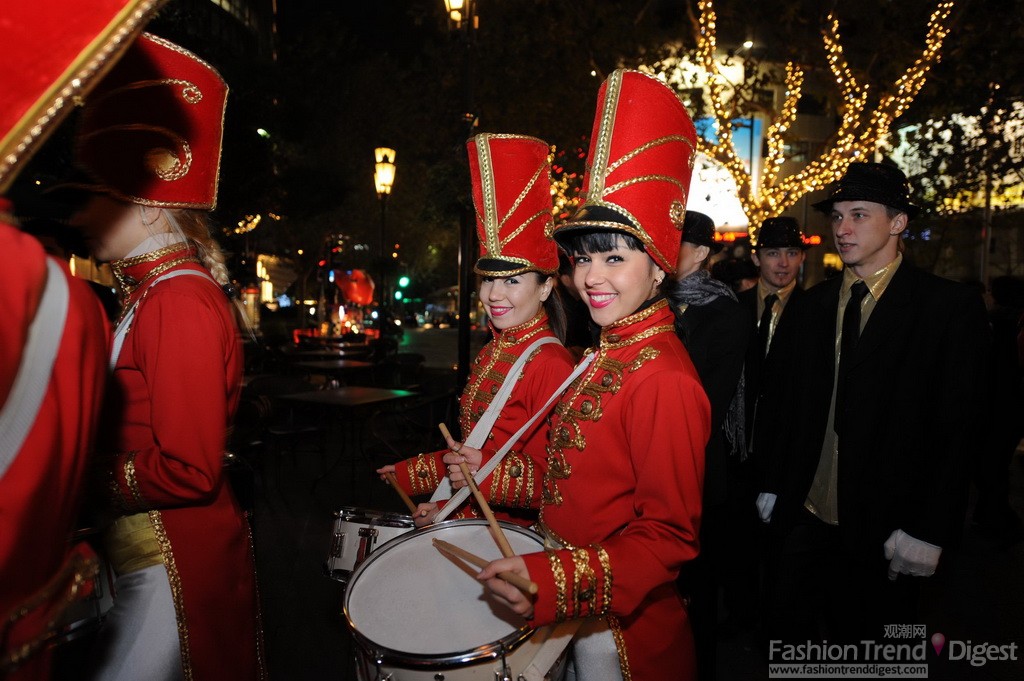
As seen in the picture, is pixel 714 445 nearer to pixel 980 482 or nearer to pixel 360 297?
pixel 980 482

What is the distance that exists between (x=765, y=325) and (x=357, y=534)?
3870mm

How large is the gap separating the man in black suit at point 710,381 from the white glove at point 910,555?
773mm

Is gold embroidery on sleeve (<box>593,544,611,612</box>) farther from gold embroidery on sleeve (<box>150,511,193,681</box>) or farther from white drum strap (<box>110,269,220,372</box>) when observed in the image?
white drum strap (<box>110,269,220,372</box>)

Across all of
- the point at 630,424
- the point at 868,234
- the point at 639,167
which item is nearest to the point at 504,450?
the point at 630,424

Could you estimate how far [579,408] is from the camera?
2209mm

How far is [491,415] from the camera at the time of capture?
9.48ft

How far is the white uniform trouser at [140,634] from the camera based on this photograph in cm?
191

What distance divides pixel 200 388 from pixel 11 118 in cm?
122

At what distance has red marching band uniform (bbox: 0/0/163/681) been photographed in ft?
2.86

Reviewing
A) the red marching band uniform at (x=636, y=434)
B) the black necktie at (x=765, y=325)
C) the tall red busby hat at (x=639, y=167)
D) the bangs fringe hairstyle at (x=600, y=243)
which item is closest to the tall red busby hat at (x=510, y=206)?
the bangs fringe hairstyle at (x=600, y=243)

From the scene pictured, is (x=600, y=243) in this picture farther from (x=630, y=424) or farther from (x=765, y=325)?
(x=765, y=325)

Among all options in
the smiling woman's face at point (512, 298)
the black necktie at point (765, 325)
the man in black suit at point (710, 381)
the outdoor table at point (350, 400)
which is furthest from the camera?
the outdoor table at point (350, 400)

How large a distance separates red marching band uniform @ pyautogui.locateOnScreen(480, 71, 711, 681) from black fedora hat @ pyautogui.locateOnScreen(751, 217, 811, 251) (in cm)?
340

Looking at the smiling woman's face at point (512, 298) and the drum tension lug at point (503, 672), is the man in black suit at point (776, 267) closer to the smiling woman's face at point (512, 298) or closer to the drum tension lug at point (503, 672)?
the smiling woman's face at point (512, 298)
